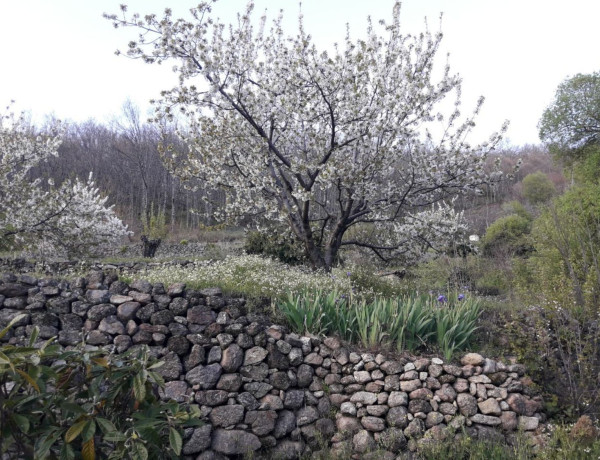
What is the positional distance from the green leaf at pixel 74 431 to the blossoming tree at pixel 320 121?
470 centimetres

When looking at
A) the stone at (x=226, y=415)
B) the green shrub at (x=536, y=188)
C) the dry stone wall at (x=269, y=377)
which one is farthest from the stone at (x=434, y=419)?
the green shrub at (x=536, y=188)

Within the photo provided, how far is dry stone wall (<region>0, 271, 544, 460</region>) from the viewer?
14.0 ft

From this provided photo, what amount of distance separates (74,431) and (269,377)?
2.32m

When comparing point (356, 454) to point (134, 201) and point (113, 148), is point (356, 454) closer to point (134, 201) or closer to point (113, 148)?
point (134, 201)

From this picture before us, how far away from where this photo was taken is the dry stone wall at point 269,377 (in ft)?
14.0

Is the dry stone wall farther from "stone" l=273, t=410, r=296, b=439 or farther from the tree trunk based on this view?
the tree trunk

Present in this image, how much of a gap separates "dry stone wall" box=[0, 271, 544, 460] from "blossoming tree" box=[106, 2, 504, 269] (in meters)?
2.68

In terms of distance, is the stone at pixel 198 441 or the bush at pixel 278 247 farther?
the bush at pixel 278 247

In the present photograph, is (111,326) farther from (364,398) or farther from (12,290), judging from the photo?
(364,398)

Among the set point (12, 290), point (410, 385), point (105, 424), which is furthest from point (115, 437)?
point (12, 290)

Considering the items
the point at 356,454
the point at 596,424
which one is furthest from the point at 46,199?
the point at 596,424

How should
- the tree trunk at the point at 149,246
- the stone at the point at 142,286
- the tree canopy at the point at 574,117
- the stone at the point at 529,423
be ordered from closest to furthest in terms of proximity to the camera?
the stone at the point at 529,423
the stone at the point at 142,286
the tree canopy at the point at 574,117
the tree trunk at the point at 149,246

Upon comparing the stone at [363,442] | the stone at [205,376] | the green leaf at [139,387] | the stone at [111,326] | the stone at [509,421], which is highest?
the green leaf at [139,387]

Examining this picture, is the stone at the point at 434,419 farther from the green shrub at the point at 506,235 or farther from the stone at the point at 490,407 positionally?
the green shrub at the point at 506,235
